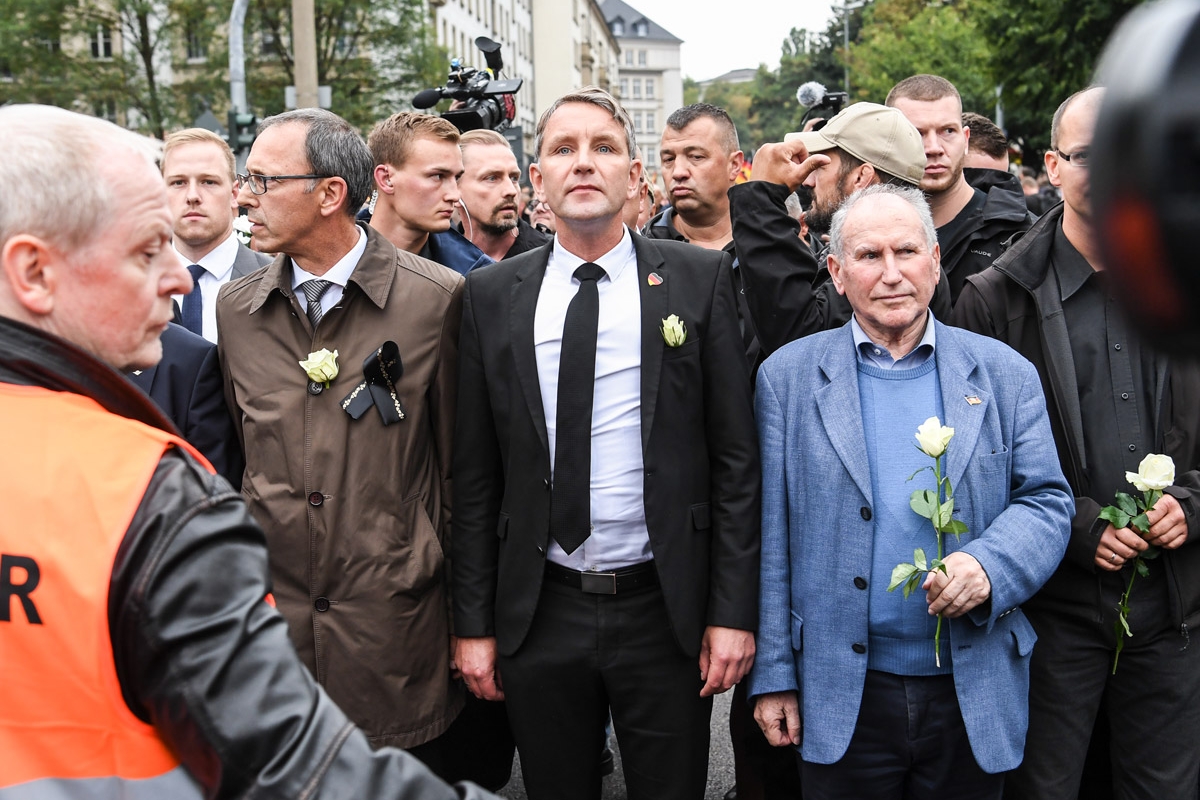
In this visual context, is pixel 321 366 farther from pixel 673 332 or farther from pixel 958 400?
pixel 958 400

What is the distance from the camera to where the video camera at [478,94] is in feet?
26.2

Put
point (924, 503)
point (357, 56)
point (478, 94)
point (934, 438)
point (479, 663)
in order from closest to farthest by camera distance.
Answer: point (934, 438) < point (924, 503) < point (479, 663) < point (478, 94) < point (357, 56)

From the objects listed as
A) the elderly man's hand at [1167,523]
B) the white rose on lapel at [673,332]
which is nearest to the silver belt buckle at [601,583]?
the white rose on lapel at [673,332]

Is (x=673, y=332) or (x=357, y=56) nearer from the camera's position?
(x=673, y=332)

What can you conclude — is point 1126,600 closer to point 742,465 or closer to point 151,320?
point 742,465

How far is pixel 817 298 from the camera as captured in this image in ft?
13.0

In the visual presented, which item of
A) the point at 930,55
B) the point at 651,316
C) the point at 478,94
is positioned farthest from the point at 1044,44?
the point at 651,316

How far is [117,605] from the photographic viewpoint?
4.54 feet

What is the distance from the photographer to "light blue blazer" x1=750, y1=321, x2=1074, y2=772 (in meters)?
3.09

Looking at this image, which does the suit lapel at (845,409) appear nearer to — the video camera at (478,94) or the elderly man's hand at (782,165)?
the elderly man's hand at (782,165)

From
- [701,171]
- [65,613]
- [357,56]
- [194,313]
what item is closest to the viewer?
[65,613]

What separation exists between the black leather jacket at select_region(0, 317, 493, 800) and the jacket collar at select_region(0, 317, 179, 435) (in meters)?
0.03

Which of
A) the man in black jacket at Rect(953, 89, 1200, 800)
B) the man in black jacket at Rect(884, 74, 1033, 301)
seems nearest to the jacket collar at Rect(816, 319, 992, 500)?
the man in black jacket at Rect(953, 89, 1200, 800)

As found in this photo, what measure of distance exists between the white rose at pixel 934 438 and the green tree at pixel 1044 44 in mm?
19543
